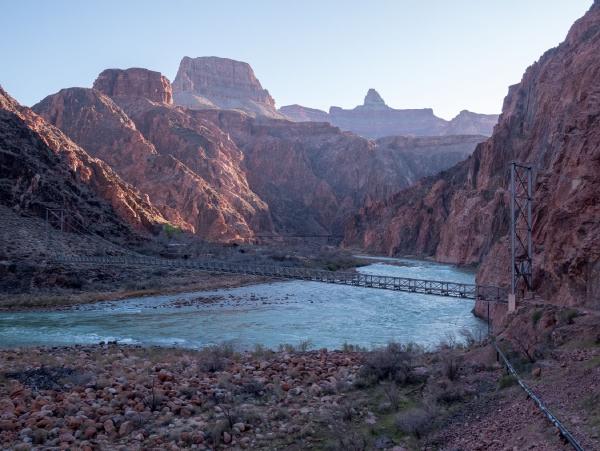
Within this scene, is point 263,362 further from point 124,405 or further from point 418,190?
point 418,190

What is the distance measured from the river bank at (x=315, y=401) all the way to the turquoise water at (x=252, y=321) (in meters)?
6.50

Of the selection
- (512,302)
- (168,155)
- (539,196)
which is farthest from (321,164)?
(512,302)

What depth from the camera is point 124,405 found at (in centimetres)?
1041

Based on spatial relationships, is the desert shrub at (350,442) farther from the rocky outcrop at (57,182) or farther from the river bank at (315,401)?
the rocky outcrop at (57,182)

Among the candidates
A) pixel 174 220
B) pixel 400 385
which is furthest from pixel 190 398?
pixel 174 220

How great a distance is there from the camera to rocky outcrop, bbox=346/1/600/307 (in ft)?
46.1

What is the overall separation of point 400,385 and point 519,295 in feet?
20.5

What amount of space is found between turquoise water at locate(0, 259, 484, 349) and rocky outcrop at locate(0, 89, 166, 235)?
17901 mm

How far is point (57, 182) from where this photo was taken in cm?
5191

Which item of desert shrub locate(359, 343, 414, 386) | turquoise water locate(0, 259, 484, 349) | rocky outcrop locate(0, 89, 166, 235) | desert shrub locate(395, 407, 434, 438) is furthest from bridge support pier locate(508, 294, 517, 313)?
rocky outcrop locate(0, 89, 166, 235)

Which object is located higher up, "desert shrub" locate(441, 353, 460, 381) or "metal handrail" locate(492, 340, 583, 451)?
"metal handrail" locate(492, 340, 583, 451)

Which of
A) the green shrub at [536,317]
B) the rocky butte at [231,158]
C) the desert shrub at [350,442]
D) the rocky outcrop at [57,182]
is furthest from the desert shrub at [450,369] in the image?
the rocky butte at [231,158]

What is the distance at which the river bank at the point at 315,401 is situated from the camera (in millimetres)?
8039

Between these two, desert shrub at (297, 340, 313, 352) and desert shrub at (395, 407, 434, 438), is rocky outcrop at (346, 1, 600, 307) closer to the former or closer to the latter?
desert shrub at (395, 407, 434, 438)
